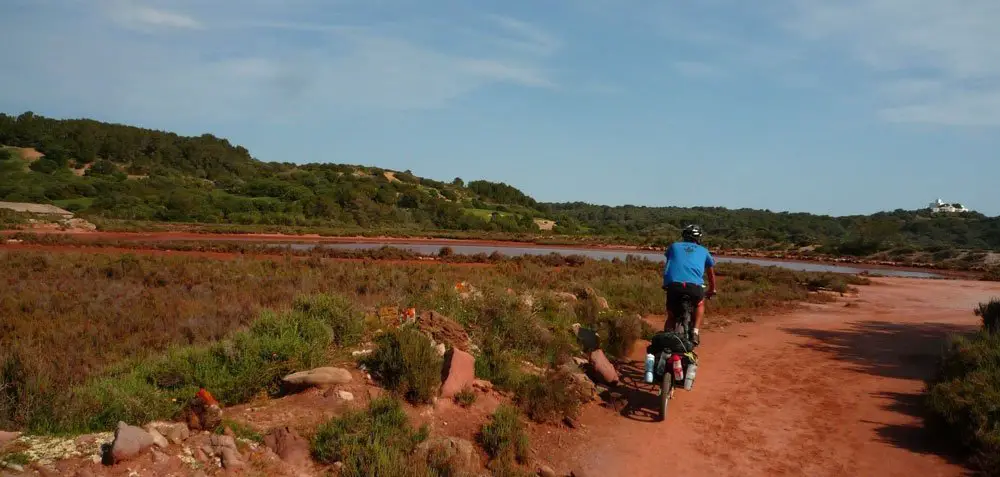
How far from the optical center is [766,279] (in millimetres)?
25641

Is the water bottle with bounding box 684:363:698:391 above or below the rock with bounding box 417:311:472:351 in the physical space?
below

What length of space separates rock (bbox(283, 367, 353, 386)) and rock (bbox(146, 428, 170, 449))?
1.68 m

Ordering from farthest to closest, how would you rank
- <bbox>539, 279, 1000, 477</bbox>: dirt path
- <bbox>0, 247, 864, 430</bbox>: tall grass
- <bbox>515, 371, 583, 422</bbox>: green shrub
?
<bbox>515, 371, 583, 422</bbox>: green shrub
<bbox>539, 279, 1000, 477</bbox>: dirt path
<bbox>0, 247, 864, 430</bbox>: tall grass

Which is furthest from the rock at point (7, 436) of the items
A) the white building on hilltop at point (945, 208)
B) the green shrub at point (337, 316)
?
the white building on hilltop at point (945, 208)

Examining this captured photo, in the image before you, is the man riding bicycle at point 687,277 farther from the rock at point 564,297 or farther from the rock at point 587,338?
the rock at point 564,297

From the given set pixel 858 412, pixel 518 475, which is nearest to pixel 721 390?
pixel 858 412

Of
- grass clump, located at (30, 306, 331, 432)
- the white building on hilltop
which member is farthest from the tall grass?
the white building on hilltop

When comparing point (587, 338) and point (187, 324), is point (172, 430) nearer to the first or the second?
point (187, 324)

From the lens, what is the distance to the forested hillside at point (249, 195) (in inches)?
2506

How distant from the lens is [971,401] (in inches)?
258

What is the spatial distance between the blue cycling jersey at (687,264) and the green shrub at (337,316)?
4.16 metres

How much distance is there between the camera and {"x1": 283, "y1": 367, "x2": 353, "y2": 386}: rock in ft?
20.4

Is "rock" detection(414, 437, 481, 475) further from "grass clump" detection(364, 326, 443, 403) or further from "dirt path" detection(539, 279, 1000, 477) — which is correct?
"dirt path" detection(539, 279, 1000, 477)

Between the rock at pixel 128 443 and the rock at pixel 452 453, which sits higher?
the rock at pixel 128 443
